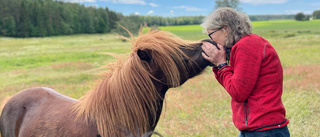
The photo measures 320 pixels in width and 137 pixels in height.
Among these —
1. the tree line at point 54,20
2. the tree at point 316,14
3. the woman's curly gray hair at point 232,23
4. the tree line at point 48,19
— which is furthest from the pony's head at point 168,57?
the tree at point 316,14

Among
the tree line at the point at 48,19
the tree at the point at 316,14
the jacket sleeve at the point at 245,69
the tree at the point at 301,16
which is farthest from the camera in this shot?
the tree at the point at 316,14

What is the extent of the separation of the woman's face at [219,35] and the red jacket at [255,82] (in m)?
0.14

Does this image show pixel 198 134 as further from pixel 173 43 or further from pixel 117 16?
pixel 117 16

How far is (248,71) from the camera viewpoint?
171cm

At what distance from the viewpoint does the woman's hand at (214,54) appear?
1827mm

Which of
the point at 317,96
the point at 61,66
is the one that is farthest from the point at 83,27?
the point at 317,96

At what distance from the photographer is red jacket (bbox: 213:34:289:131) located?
67.5 inches

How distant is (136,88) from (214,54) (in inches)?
26.4

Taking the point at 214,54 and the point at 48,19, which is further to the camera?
the point at 48,19

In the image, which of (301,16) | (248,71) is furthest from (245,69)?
(301,16)

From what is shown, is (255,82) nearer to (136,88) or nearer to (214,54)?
(214,54)

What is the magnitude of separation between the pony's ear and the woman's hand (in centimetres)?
43

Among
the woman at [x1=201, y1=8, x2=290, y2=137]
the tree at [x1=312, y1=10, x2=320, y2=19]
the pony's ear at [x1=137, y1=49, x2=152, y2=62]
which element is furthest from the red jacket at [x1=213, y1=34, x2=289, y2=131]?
the tree at [x1=312, y1=10, x2=320, y2=19]

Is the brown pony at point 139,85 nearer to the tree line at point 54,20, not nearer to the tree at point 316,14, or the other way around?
the tree line at point 54,20
